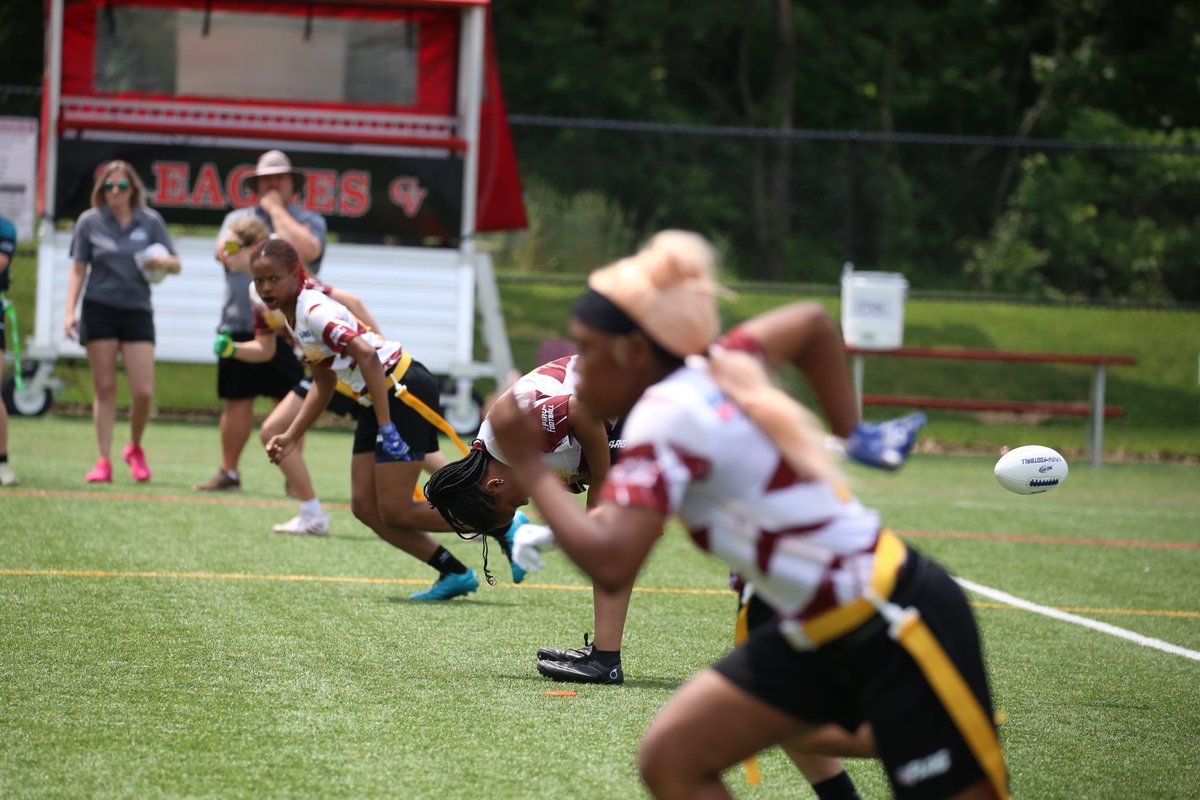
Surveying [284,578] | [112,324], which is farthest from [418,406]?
[112,324]

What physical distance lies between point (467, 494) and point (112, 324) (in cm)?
551

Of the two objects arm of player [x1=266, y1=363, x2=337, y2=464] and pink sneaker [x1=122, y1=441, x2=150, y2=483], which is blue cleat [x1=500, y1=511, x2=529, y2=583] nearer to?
arm of player [x1=266, y1=363, x2=337, y2=464]

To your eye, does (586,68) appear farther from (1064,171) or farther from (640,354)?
(640,354)

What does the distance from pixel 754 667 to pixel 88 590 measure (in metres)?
4.61

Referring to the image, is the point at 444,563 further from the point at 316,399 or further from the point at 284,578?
the point at 316,399

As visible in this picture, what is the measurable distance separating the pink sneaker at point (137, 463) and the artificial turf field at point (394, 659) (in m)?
0.23

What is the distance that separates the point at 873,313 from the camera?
16547 mm

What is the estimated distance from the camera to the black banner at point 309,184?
15.2 m

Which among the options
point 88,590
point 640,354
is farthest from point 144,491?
point 640,354

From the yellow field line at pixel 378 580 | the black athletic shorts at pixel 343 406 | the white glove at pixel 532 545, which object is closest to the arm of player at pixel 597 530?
the white glove at pixel 532 545

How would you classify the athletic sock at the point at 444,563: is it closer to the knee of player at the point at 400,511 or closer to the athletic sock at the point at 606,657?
the knee of player at the point at 400,511

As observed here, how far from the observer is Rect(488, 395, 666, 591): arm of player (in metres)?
3.02

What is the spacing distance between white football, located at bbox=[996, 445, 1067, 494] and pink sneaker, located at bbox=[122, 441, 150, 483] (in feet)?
24.6

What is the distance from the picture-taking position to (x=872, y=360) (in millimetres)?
20906
